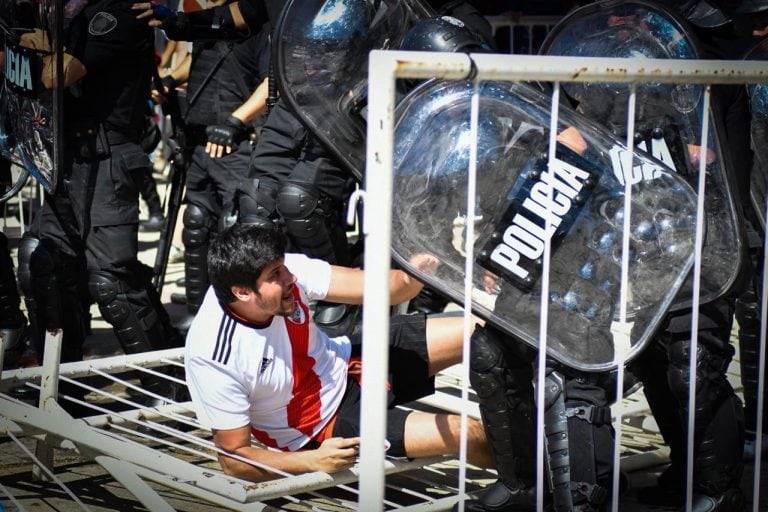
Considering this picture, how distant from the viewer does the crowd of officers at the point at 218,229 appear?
3414 millimetres

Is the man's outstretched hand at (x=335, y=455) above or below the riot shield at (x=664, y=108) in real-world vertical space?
below

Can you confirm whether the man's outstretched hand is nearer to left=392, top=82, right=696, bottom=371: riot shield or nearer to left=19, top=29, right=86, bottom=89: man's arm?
left=392, top=82, right=696, bottom=371: riot shield

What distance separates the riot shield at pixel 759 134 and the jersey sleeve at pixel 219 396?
1873mm

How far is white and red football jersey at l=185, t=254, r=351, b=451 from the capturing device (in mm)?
3436

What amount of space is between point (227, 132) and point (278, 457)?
8.23ft

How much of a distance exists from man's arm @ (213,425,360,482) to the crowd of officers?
1.44 ft

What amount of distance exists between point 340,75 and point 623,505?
5.66 ft

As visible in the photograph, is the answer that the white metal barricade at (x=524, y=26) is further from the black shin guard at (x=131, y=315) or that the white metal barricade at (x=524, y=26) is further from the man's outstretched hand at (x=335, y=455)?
the man's outstretched hand at (x=335, y=455)

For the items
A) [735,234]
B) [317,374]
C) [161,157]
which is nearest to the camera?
[735,234]

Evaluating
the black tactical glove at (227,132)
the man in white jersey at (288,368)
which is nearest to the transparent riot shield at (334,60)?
the man in white jersey at (288,368)

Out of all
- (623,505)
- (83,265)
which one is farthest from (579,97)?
(83,265)

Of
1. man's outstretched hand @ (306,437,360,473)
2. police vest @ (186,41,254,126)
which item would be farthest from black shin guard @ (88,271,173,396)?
police vest @ (186,41,254,126)

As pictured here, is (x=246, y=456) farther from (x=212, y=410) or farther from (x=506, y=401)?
(x=506, y=401)

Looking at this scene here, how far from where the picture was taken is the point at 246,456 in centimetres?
343
